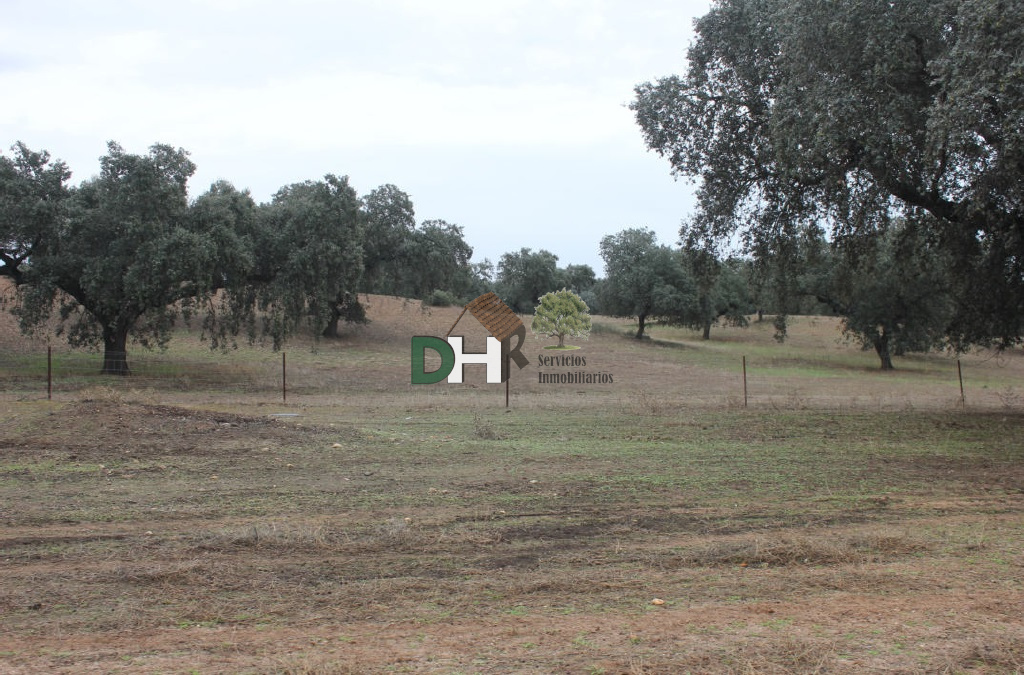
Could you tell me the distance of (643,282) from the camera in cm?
4472

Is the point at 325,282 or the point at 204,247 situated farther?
the point at 325,282

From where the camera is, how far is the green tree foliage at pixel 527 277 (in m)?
72.6

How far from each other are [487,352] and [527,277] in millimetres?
42952

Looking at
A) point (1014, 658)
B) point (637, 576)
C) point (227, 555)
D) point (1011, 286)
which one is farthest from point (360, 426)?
point (1011, 286)

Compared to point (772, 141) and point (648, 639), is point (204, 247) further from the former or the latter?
point (648, 639)

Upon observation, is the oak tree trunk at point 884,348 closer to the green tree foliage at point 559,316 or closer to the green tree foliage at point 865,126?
the green tree foliage at point 559,316

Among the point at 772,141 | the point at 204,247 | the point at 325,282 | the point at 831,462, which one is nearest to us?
the point at 831,462

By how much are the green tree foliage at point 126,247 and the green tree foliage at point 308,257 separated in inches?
92.0

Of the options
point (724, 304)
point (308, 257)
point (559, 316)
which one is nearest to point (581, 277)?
point (724, 304)

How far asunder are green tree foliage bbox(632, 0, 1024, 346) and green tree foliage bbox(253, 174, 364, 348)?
11.4 m

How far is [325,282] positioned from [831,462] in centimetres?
1701

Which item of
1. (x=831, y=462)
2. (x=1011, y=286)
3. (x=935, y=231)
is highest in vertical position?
(x=935, y=231)

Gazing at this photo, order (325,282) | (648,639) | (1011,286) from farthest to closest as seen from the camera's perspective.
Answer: (325,282), (1011,286), (648,639)

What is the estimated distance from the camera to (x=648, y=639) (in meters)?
4.03
